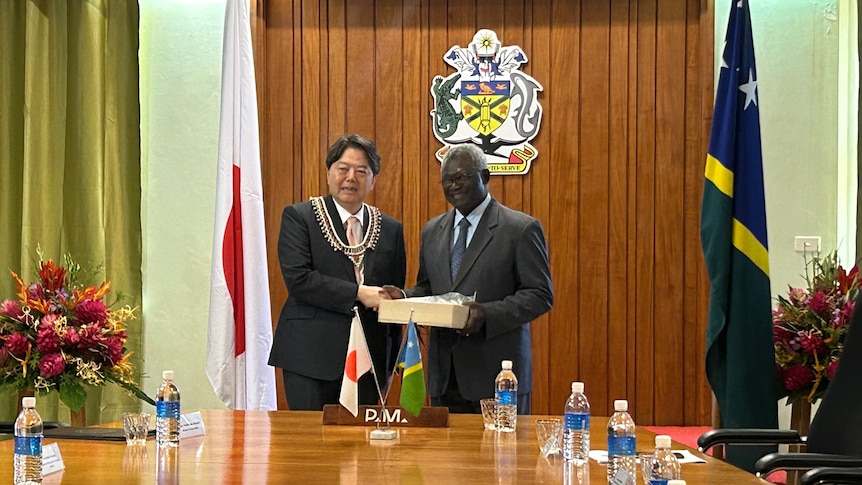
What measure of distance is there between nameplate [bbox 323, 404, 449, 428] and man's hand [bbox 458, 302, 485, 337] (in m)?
0.60

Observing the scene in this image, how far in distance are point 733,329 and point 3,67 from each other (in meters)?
3.45

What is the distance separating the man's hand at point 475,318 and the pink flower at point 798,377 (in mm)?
1377

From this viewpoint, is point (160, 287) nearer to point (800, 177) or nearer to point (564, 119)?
point (564, 119)

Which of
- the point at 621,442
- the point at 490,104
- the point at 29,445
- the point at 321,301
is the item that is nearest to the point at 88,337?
the point at 321,301

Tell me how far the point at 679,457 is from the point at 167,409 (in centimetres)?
126

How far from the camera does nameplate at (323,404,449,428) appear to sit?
2852 millimetres

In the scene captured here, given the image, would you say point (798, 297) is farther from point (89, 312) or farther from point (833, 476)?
point (89, 312)

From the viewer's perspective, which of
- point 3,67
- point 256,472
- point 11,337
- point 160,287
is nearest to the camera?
point 256,472

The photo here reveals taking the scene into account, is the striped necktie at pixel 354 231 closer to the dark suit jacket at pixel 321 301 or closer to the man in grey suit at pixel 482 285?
the dark suit jacket at pixel 321 301

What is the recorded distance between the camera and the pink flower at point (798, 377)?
3949 mm

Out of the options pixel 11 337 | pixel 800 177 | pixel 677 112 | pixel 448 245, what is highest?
pixel 677 112

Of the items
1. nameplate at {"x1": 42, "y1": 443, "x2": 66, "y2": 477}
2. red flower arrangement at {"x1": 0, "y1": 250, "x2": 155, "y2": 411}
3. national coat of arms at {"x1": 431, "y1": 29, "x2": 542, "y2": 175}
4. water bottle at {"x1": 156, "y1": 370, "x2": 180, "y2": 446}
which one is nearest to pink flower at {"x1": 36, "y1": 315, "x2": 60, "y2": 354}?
red flower arrangement at {"x1": 0, "y1": 250, "x2": 155, "y2": 411}

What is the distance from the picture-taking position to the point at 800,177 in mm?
5277

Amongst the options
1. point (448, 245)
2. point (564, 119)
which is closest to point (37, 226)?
point (448, 245)
